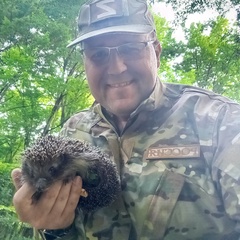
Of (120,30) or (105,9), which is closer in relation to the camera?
(120,30)

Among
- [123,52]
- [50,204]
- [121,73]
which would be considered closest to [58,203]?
[50,204]

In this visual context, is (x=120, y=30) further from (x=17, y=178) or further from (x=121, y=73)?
(x=17, y=178)

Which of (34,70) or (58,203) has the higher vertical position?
(34,70)

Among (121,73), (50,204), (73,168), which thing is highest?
(121,73)

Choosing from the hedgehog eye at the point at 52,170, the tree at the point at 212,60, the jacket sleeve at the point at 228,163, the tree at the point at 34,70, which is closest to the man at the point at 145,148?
the jacket sleeve at the point at 228,163

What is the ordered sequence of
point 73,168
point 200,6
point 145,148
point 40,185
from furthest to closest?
point 200,6 → point 145,148 → point 73,168 → point 40,185

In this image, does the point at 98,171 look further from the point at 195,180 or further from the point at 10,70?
the point at 10,70

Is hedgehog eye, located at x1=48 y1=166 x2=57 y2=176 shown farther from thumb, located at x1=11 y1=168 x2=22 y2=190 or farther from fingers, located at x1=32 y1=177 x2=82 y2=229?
thumb, located at x1=11 y1=168 x2=22 y2=190

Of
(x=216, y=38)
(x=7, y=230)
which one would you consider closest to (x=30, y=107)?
(x=7, y=230)
